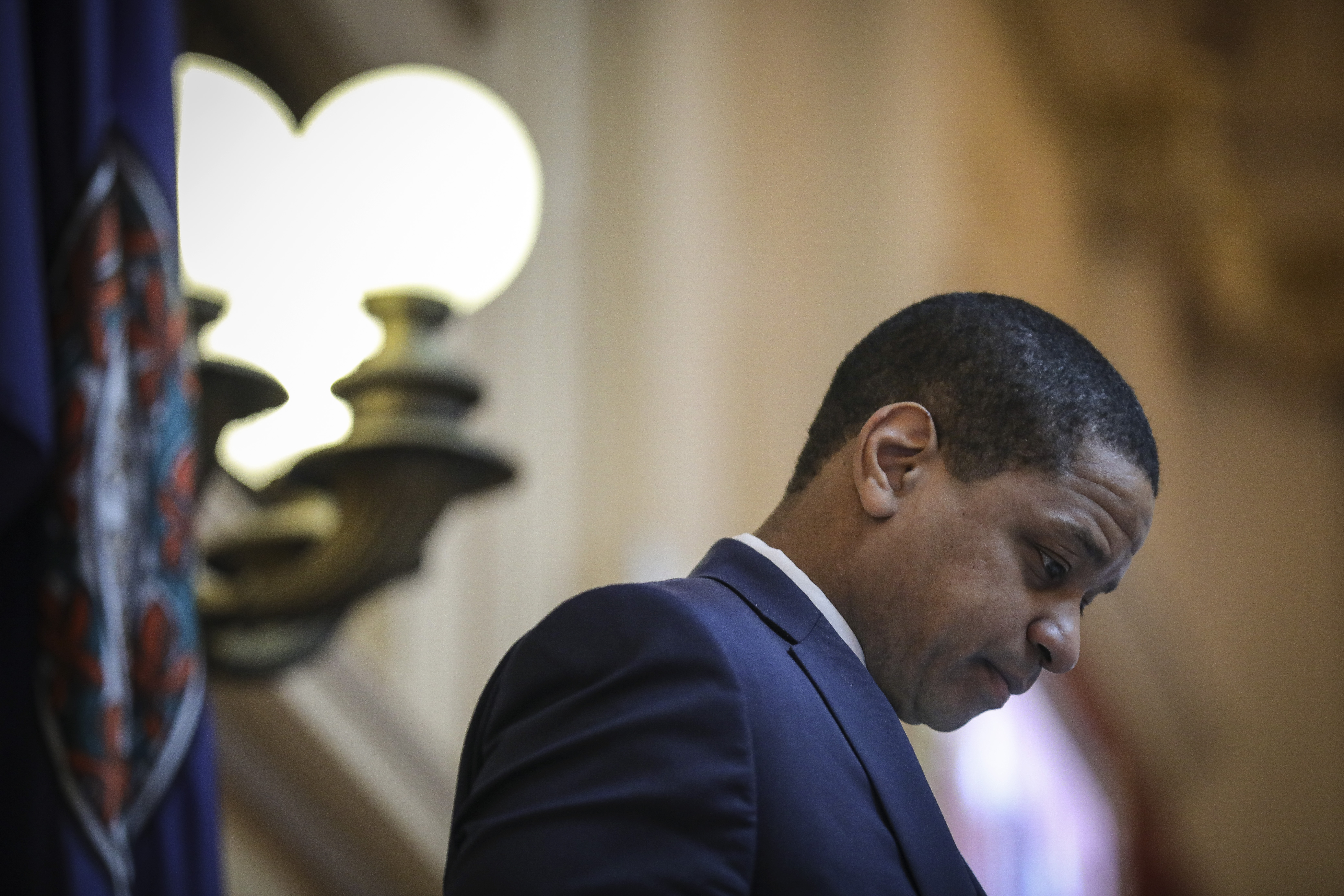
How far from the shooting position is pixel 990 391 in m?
1.19

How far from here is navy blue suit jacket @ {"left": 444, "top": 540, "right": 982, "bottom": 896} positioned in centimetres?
94

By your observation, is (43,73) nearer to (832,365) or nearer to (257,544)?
(257,544)

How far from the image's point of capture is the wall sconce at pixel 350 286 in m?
1.56

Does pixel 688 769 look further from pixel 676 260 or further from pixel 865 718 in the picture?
pixel 676 260

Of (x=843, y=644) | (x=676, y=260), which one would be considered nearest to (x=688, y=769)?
(x=843, y=644)

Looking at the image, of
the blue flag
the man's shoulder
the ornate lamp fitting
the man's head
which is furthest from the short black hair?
the blue flag

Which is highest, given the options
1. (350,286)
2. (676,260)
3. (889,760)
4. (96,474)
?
(676,260)

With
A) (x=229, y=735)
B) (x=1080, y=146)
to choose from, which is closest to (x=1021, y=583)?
(x=229, y=735)

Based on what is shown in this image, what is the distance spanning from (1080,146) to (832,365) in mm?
5221

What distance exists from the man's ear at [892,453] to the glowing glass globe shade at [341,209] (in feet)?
1.95

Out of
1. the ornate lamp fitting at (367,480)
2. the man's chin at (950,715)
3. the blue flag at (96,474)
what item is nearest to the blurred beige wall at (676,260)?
the ornate lamp fitting at (367,480)

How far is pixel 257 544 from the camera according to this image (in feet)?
5.71

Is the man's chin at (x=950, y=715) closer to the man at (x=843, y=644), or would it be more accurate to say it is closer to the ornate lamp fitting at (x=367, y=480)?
the man at (x=843, y=644)

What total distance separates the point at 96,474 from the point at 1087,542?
2.81 feet
